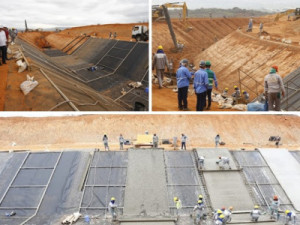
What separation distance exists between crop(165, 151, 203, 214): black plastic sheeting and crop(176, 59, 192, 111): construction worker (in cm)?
218

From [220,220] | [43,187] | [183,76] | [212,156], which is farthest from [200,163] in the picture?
[43,187]

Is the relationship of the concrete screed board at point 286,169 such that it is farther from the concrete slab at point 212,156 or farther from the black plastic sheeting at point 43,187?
the black plastic sheeting at point 43,187

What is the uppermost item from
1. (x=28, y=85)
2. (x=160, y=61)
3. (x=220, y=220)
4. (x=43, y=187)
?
(x=160, y=61)

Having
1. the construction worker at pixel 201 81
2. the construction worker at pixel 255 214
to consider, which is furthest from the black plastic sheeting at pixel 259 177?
the construction worker at pixel 201 81

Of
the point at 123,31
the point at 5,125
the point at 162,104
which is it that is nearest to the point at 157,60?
the point at 162,104

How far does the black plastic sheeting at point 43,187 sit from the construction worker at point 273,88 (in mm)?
7085

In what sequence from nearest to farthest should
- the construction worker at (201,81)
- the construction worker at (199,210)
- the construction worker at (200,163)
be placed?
1. the construction worker at (199,210)
2. the construction worker at (200,163)
3. the construction worker at (201,81)

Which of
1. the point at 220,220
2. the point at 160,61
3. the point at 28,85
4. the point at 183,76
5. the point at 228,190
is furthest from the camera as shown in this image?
the point at 160,61

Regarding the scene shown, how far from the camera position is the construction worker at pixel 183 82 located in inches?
478

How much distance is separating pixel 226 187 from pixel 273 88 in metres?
4.02

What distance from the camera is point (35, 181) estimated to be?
1055 centimetres

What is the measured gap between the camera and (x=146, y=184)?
10117 mm

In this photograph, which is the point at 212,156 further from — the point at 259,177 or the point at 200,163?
the point at 259,177

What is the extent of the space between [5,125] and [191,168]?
13.0 meters
